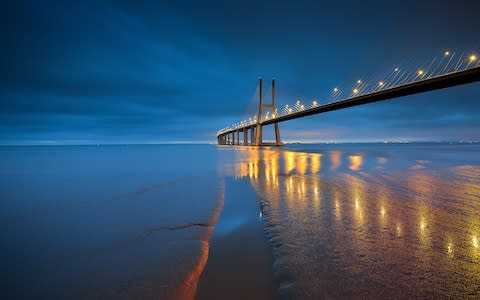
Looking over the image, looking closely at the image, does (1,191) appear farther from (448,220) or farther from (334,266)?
(448,220)

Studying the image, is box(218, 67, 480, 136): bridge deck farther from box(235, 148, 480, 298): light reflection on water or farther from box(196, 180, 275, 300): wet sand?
box(196, 180, 275, 300): wet sand

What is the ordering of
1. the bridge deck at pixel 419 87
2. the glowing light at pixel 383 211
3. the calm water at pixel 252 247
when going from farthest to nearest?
1. the bridge deck at pixel 419 87
2. the glowing light at pixel 383 211
3. the calm water at pixel 252 247

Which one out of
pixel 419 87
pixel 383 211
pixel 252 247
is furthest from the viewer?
pixel 419 87

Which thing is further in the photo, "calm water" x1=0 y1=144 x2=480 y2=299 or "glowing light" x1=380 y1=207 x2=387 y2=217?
"glowing light" x1=380 y1=207 x2=387 y2=217

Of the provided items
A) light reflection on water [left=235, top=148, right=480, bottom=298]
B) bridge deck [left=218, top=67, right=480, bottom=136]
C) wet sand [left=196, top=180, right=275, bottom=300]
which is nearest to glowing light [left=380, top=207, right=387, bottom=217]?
light reflection on water [left=235, top=148, right=480, bottom=298]

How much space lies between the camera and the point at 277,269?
2.30 meters

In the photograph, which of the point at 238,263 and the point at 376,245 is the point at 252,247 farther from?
the point at 376,245

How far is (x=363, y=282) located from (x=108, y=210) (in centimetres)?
516

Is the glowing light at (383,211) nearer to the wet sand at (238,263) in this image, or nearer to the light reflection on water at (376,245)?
the light reflection on water at (376,245)

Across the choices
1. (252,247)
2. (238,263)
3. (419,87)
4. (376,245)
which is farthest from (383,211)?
(419,87)

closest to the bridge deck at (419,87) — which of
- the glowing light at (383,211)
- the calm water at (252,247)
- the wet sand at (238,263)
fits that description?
the calm water at (252,247)

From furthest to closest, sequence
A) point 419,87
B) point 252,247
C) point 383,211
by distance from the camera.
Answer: point 419,87 → point 383,211 → point 252,247

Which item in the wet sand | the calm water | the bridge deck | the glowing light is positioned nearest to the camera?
the wet sand

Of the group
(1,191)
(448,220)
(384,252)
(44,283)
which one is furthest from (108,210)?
(448,220)
